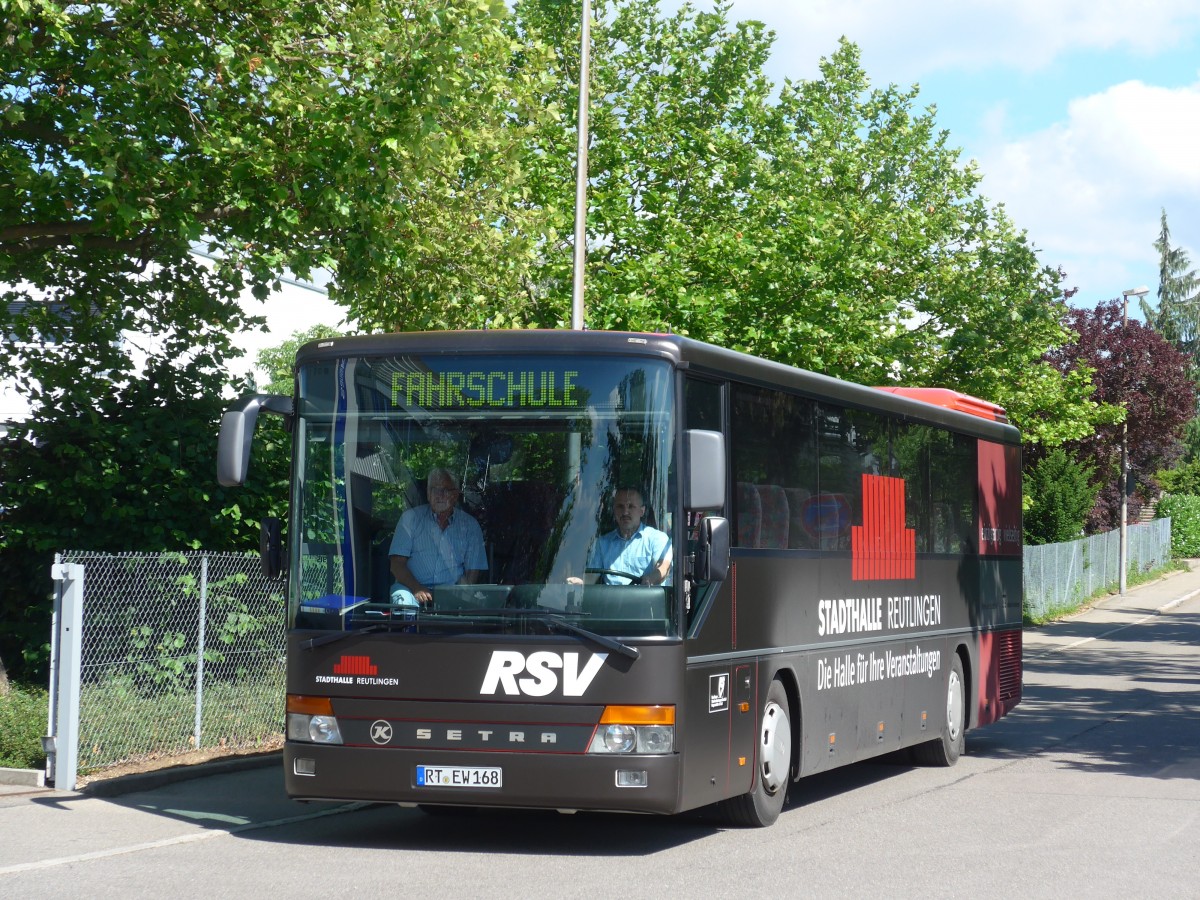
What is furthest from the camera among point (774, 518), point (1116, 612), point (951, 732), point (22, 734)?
point (1116, 612)

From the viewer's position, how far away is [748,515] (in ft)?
33.6

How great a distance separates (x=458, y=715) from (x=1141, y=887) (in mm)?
3692

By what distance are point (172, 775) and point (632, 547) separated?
5.00 metres

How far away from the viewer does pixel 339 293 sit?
56.4 feet

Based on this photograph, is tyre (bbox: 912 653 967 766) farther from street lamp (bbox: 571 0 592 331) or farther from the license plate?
street lamp (bbox: 571 0 592 331)

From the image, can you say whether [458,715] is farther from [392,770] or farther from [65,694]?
[65,694]

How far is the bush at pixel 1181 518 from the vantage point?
7481cm

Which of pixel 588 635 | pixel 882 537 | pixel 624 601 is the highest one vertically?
pixel 882 537

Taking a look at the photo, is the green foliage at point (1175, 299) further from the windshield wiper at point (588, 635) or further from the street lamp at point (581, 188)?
Answer: the windshield wiper at point (588, 635)

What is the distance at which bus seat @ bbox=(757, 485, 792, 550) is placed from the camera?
1048cm

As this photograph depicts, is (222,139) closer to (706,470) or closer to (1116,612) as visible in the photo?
(706,470)

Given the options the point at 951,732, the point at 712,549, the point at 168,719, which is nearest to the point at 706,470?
the point at 712,549

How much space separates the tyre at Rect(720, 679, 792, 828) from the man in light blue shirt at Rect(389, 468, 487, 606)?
7.79 feet

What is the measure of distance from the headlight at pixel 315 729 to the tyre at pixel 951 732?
276 inches
